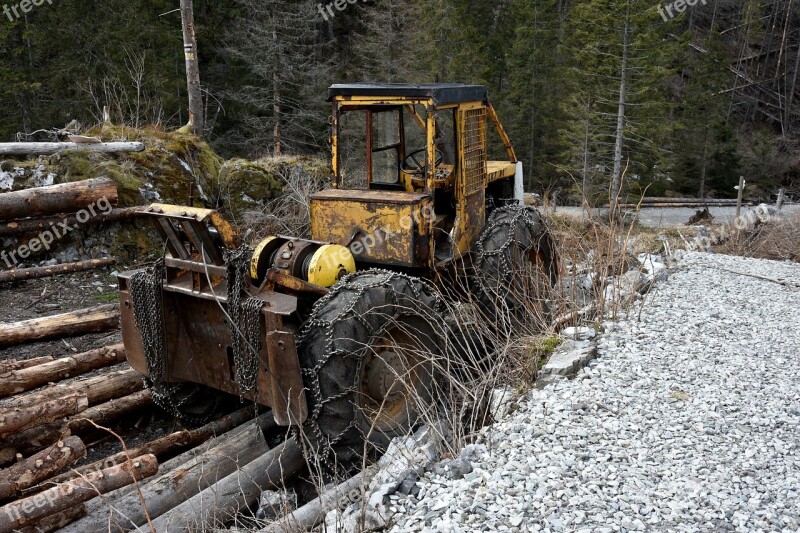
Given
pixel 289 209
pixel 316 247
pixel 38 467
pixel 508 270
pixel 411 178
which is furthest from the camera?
pixel 289 209

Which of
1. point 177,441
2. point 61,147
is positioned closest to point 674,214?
→ point 61,147

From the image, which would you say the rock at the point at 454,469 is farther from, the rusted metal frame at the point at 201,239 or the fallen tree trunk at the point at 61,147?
the fallen tree trunk at the point at 61,147

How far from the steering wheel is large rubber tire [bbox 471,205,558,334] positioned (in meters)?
0.83

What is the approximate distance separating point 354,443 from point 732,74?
40550 millimetres

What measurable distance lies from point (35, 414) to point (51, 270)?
518 centimetres

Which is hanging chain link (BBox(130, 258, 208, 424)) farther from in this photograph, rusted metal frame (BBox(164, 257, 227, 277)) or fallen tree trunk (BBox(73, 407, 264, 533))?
fallen tree trunk (BBox(73, 407, 264, 533))

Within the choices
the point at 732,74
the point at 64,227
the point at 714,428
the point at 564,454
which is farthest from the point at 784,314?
the point at 732,74

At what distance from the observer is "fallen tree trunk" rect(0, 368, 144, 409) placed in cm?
536

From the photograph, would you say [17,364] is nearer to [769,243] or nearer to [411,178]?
[411,178]

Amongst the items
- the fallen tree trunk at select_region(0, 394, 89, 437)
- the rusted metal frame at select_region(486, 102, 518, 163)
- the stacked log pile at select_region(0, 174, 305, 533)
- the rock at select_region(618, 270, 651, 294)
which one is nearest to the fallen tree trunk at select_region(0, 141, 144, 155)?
the stacked log pile at select_region(0, 174, 305, 533)

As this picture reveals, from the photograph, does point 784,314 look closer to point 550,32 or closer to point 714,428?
point 714,428

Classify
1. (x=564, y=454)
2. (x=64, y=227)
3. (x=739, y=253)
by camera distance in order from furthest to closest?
(x=739, y=253)
(x=64, y=227)
(x=564, y=454)

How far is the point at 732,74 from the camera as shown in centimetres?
3847

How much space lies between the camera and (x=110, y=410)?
5684 millimetres
